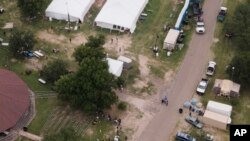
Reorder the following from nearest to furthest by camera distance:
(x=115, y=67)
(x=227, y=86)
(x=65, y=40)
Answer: (x=227, y=86) < (x=115, y=67) < (x=65, y=40)

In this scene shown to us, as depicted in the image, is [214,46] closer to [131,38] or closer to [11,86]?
[131,38]

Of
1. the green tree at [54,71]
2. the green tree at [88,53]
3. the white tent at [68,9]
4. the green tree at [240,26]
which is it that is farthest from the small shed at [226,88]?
the white tent at [68,9]

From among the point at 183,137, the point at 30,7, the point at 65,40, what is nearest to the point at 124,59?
the point at 65,40

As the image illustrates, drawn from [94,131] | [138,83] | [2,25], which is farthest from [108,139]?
[2,25]

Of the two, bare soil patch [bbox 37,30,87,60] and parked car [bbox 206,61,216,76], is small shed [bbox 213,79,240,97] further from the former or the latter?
bare soil patch [bbox 37,30,87,60]

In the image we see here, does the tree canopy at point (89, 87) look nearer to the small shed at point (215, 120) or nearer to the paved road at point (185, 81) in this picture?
the paved road at point (185, 81)

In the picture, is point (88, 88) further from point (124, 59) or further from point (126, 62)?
point (124, 59)

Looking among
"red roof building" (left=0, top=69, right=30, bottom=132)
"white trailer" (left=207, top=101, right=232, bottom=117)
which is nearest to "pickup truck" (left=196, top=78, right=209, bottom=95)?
"white trailer" (left=207, top=101, right=232, bottom=117)
